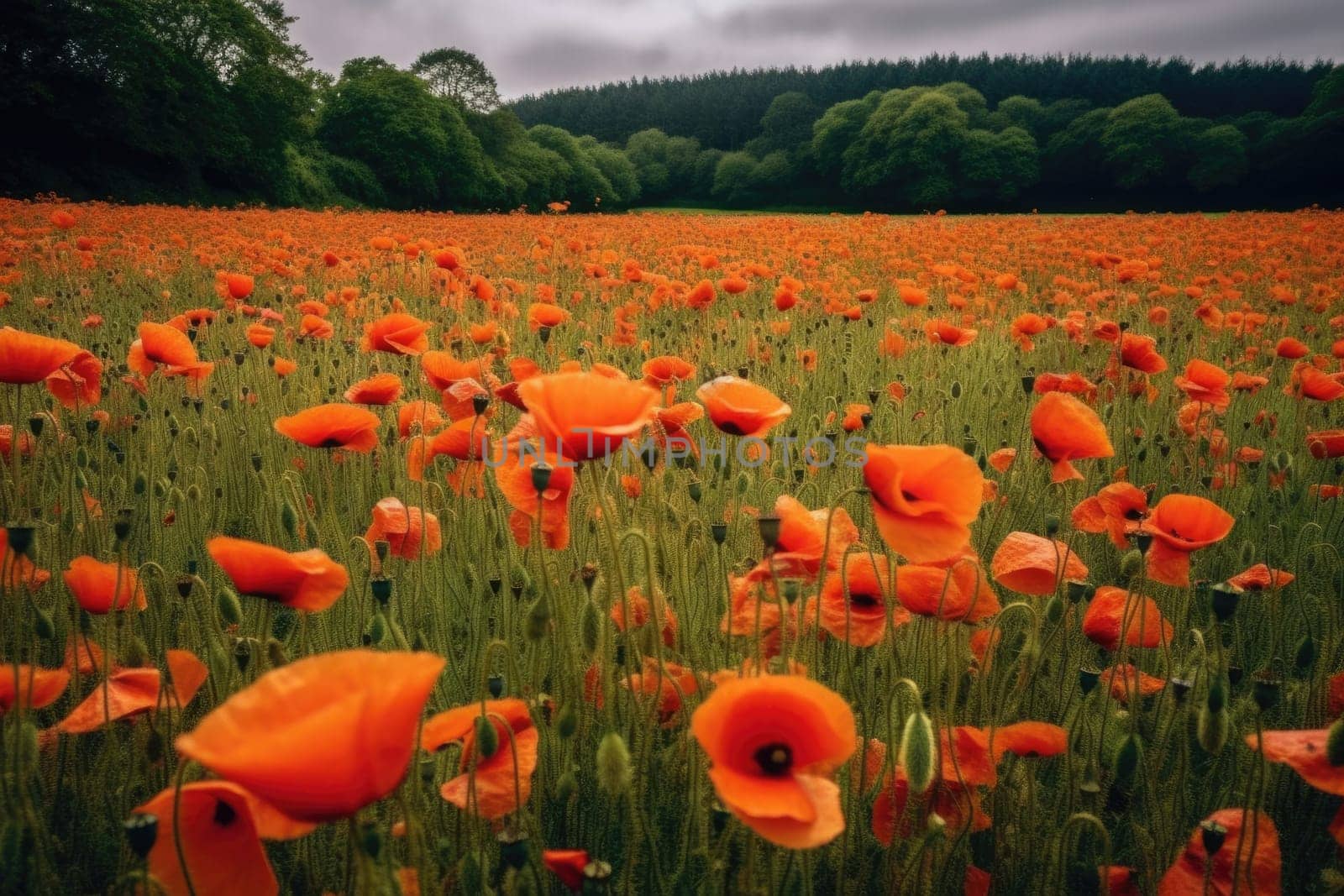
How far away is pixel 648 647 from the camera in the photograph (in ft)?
4.60

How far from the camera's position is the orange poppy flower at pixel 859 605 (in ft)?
4.04

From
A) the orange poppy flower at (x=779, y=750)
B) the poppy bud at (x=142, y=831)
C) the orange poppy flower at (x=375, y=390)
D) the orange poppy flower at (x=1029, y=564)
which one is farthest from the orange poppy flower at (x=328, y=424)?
the orange poppy flower at (x=1029, y=564)

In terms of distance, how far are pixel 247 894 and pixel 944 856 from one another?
0.91 m

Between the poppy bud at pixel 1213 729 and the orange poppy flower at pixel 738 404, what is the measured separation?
729 mm

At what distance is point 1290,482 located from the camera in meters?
2.81

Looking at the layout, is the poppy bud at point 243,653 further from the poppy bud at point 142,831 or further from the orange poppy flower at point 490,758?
the poppy bud at point 142,831

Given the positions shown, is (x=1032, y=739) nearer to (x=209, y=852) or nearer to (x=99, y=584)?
(x=209, y=852)

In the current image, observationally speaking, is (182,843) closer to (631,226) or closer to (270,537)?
(270,537)

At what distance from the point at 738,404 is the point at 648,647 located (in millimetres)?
486

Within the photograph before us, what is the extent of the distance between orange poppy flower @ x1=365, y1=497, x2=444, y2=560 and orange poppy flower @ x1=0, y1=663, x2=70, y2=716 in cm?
58

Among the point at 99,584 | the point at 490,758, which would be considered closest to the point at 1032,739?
the point at 490,758

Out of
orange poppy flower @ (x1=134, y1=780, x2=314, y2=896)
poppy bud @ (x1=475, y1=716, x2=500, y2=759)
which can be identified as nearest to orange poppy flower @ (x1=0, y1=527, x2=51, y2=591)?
orange poppy flower @ (x1=134, y1=780, x2=314, y2=896)

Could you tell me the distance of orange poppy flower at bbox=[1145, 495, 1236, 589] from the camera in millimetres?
1357

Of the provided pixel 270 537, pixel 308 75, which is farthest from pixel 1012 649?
pixel 308 75
